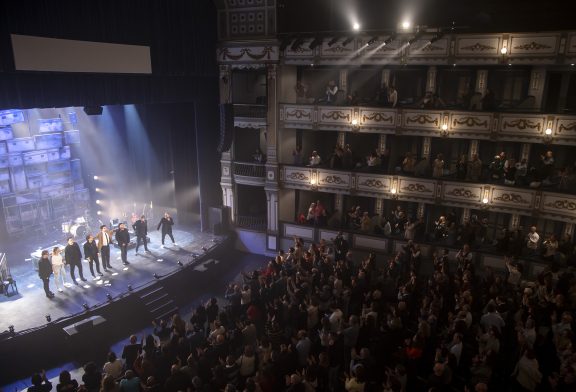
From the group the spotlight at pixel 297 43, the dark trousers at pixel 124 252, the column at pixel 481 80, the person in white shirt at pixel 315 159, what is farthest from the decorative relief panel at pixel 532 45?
the dark trousers at pixel 124 252

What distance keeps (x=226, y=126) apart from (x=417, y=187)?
8626 millimetres

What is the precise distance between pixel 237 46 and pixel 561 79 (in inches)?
514

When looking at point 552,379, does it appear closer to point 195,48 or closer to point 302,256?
point 302,256

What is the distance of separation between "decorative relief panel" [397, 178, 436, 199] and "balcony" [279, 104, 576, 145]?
1861 mm

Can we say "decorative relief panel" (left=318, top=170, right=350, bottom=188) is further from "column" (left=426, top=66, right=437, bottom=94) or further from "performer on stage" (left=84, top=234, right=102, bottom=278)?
"performer on stage" (left=84, top=234, right=102, bottom=278)

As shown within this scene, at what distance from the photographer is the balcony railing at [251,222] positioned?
71.7 ft

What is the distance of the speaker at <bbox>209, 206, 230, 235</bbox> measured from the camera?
21.7 m

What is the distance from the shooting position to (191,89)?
20266 mm

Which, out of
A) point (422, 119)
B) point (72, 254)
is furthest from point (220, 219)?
point (422, 119)

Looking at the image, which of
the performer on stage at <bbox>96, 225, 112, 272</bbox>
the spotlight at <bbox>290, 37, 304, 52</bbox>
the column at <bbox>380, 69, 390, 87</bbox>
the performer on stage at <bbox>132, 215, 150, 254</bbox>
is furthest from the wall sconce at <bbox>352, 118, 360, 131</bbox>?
the performer on stage at <bbox>96, 225, 112, 272</bbox>

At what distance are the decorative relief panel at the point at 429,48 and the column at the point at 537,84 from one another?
11.5 ft

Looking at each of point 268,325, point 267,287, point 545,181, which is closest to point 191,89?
point 267,287

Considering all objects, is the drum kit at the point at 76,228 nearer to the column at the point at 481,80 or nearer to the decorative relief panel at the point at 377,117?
the decorative relief panel at the point at 377,117

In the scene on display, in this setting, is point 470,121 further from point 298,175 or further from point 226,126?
point 226,126
